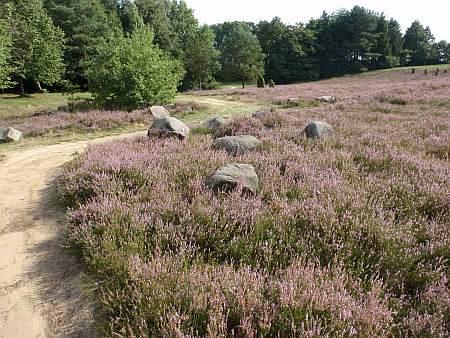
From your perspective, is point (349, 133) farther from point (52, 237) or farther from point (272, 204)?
point (52, 237)

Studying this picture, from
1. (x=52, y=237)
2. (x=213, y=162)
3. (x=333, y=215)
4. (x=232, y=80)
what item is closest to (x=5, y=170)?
(x=52, y=237)

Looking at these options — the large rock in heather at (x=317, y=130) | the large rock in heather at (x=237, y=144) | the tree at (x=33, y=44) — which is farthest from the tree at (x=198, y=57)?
the large rock in heather at (x=237, y=144)

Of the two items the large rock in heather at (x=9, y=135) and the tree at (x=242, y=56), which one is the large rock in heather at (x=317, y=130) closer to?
the large rock in heather at (x=9, y=135)

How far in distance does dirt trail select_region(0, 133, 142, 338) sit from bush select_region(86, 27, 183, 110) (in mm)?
12639

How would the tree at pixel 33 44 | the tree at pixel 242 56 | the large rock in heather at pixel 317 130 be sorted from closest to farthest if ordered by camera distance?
the large rock in heather at pixel 317 130 → the tree at pixel 33 44 → the tree at pixel 242 56

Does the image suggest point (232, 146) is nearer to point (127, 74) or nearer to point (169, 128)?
point (169, 128)

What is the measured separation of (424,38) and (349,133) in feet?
325

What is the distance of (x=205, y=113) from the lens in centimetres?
1878

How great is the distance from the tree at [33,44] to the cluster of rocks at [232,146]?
31.5 meters

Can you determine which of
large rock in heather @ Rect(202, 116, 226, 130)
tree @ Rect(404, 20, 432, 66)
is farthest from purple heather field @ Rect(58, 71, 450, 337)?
tree @ Rect(404, 20, 432, 66)

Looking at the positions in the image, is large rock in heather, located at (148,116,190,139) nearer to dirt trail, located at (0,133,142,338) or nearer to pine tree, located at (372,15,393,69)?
dirt trail, located at (0,133,142,338)

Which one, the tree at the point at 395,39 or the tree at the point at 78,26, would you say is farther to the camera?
the tree at the point at 395,39

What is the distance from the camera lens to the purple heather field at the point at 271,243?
8.64 ft

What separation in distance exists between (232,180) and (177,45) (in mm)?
57753
